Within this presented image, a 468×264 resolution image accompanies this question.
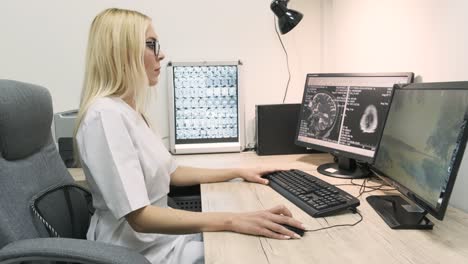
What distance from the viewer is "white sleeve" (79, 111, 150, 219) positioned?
1073 mm

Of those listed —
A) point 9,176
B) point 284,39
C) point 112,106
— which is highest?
point 284,39

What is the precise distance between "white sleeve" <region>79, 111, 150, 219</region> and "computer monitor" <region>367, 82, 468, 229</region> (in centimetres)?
73

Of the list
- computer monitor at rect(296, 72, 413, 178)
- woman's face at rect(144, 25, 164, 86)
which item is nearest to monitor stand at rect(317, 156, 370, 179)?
computer monitor at rect(296, 72, 413, 178)

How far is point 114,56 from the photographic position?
47.0 inches

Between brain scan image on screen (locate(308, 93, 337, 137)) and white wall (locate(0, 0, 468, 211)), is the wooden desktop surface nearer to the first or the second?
brain scan image on screen (locate(308, 93, 337, 137))

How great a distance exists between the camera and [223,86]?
2.22m

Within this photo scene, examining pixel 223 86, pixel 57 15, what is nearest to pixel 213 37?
pixel 223 86

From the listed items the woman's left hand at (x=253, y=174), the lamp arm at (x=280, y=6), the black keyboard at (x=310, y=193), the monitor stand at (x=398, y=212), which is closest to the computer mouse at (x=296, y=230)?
the black keyboard at (x=310, y=193)

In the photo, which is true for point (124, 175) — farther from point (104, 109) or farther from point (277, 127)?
point (277, 127)

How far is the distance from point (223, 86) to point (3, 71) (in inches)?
49.2

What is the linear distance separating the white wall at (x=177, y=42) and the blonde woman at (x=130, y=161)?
2.99 ft

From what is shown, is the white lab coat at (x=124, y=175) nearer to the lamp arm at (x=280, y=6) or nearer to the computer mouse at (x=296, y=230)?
the computer mouse at (x=296, y=230)

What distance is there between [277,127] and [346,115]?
0.51 meters

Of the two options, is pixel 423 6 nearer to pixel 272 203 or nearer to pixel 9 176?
pixel 272 203
